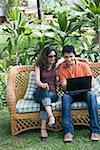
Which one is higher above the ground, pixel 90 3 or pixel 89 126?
pixel 90 3

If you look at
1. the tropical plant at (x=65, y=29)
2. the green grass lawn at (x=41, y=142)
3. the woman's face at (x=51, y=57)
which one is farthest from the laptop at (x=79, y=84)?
the tropical plant at (x=65, y=29)

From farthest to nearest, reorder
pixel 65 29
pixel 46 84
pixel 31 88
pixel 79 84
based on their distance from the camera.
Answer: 1. pixel 65 29
2. pixel 31 88
3. pixel 46 84
4. pixel 79 84

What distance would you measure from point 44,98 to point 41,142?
532mm

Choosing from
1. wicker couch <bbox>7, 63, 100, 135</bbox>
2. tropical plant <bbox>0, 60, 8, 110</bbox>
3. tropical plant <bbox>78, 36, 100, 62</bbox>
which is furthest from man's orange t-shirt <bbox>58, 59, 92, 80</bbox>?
tropical plant <bbox>0, 60, 8, 110</bbox>

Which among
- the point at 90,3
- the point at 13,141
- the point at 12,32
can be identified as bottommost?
the point at 13,141

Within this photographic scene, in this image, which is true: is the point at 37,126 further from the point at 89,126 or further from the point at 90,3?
the point at 90,3

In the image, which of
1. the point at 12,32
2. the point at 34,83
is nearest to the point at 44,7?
the point at 12,32

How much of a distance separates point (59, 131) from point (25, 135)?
43 centimetres

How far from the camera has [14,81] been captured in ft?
16.3

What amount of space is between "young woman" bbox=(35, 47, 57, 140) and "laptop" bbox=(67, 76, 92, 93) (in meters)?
0.28

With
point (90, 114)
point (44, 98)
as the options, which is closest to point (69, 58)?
point (44, 98)

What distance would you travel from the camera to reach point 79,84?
457 centimetres

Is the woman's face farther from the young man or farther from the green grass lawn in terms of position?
the green grass lawn

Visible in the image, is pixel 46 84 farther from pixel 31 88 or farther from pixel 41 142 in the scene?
pixel 41 142
